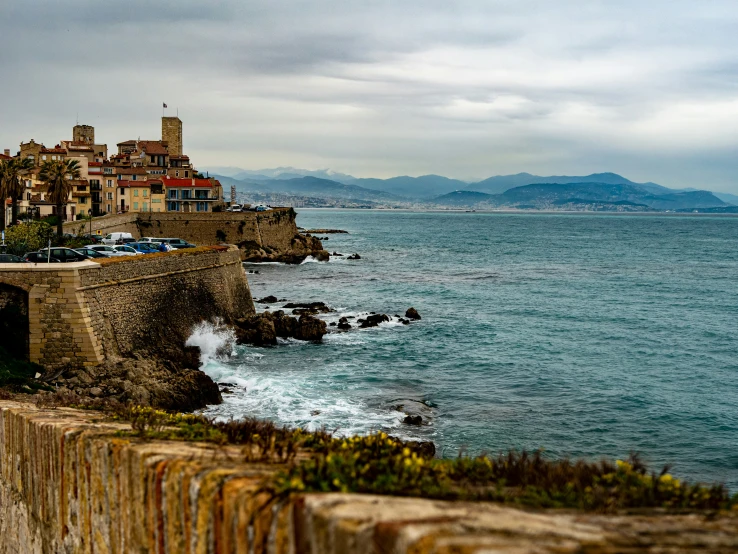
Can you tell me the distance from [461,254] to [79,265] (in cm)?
8074

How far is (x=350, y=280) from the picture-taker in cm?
6650

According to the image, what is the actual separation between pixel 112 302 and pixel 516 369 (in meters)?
17.8

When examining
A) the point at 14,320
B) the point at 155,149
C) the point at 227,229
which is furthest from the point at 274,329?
the point at 155,149

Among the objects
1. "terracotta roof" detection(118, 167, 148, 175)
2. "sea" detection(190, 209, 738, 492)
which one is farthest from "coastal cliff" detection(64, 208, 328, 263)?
"terracotta roof" detection(118, 167, 148, 175)

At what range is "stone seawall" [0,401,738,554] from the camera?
12.9 ft

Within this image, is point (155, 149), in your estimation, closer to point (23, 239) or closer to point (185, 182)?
point (185, 182)

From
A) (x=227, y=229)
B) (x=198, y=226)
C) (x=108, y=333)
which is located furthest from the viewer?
(x=227, y=229)

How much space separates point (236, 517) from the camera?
5062 millimetres

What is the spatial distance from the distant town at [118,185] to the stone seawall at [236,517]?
62.4 meters

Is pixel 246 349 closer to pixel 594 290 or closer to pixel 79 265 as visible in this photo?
pixel 79 265

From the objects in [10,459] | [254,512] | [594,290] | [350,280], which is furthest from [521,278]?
[254,512]

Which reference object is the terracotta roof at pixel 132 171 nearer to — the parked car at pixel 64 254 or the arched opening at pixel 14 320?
the parked car at pixel 64 254

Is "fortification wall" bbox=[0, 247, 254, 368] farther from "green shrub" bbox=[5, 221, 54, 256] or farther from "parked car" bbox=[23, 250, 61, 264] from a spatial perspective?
"green shrub" bbox=[5, 221, 54, 256]

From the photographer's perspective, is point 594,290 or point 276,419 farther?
point 594,290
